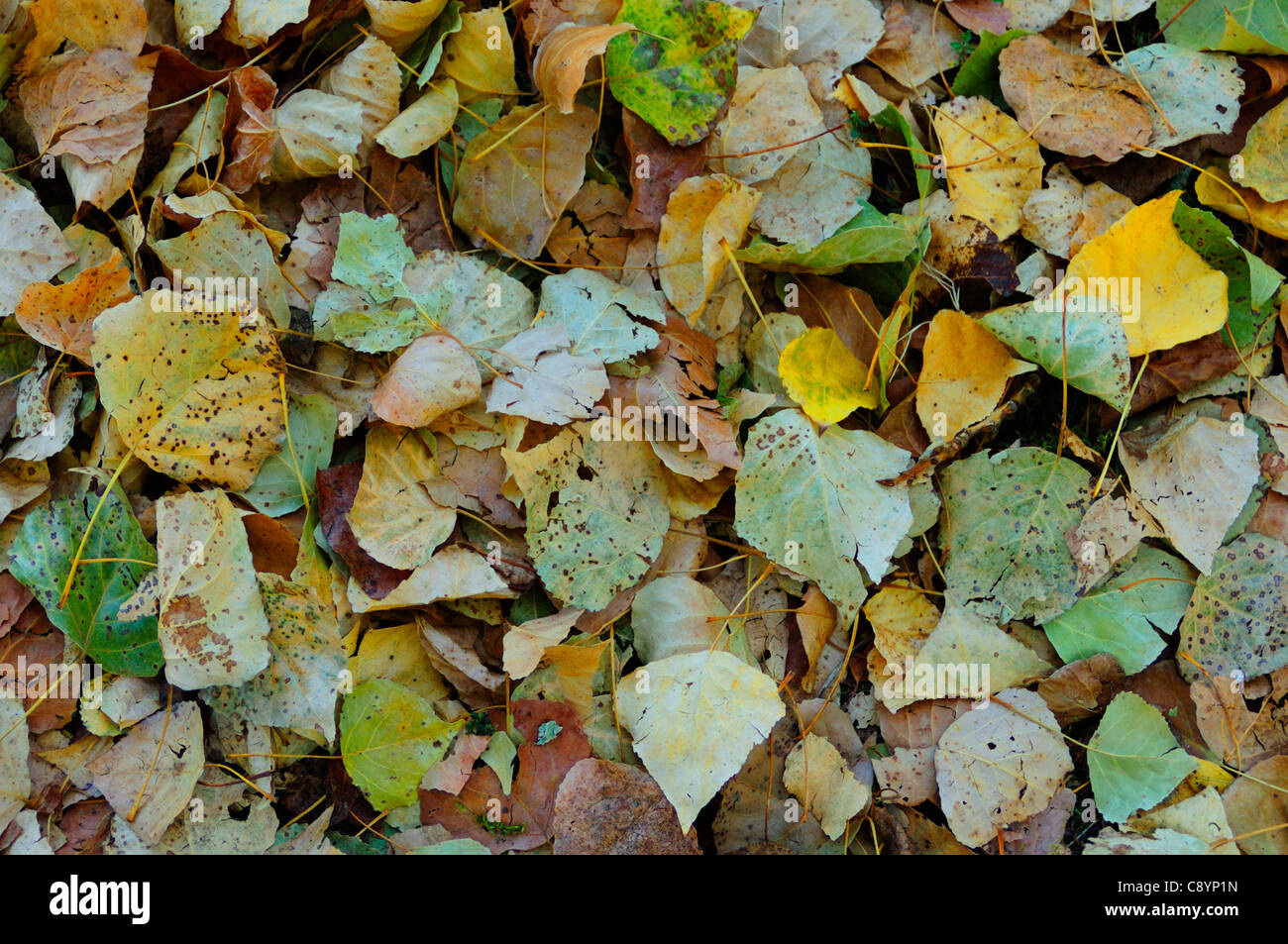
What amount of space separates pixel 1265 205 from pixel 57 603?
1.97 m

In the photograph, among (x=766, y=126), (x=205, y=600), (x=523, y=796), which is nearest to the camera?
(x=205, y=600)

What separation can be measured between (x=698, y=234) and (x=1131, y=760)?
103 centimetres

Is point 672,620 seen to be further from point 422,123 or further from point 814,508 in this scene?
point 422,123

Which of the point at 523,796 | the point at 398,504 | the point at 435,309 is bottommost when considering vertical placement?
the point at 523,796

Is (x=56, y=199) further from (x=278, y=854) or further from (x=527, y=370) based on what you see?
(x=278, y=854)

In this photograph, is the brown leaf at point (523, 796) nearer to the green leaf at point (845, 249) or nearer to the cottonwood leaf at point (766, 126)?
the green leaf at point (845, 249)

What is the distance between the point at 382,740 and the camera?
1.50 m

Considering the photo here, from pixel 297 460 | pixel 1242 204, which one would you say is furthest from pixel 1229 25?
pixel 297 460

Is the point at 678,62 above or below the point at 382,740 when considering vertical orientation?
above

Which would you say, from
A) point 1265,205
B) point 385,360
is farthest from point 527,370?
point 1265,205

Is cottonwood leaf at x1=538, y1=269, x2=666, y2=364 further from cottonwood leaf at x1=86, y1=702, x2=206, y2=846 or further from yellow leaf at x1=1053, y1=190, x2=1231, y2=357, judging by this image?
cottonwood leaf at x1=86, y1=702, x2=206, y2=846

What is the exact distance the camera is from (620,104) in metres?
1.65

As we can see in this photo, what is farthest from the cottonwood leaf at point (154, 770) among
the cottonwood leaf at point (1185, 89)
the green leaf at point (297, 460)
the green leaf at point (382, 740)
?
the cottonwood leaf at point (1185, 89)

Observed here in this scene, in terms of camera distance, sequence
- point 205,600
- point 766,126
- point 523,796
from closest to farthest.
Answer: point 205,600 → point 523,796 → point 766,126
